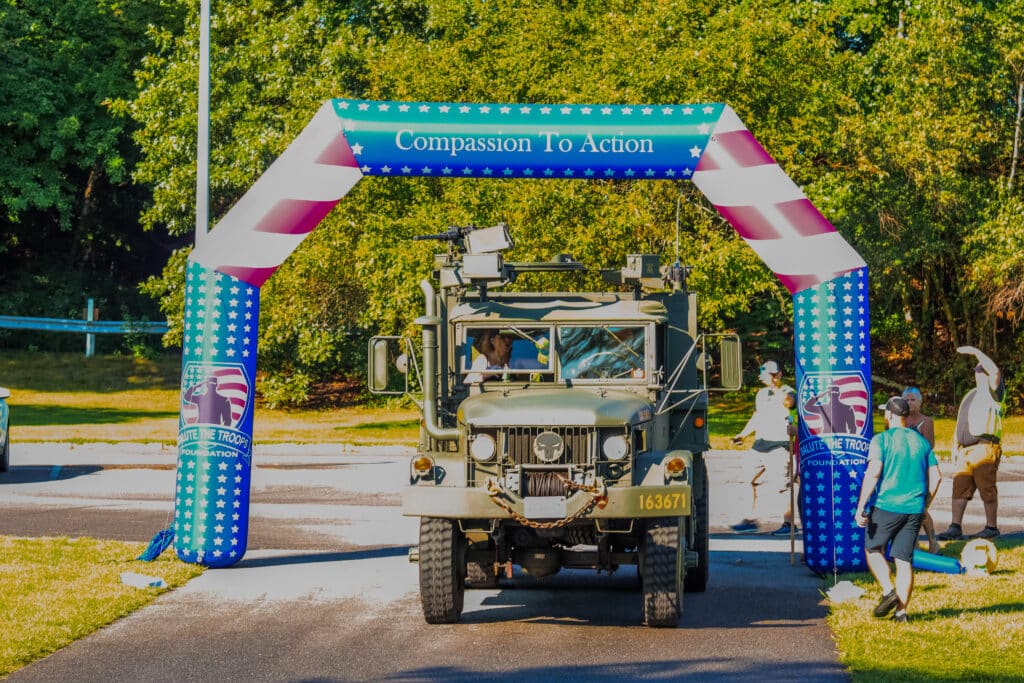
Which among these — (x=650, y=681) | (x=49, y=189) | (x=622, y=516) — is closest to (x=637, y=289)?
(x=622, y=516)

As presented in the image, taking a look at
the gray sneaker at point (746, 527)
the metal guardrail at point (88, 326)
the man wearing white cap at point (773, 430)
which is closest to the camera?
the man wearing white cap at point (773, 430)

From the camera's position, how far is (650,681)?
31.3 ft

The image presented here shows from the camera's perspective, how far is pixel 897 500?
11.5m

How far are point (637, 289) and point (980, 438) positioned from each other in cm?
496

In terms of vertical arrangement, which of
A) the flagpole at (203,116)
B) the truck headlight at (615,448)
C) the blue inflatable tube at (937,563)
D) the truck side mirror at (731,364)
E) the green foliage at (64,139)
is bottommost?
the blue inflatable tube at (937,563)

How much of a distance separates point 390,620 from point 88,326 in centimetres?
3633

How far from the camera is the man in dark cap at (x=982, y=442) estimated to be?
52.2 feet

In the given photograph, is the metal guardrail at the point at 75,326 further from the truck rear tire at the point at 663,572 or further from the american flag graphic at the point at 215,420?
the truck rear tire at the point at 663,572

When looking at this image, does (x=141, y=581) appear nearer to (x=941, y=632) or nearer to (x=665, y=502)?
(x=665, y=502)

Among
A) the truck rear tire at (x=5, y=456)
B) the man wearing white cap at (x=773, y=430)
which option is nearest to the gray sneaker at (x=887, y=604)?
the man wearing white cap at (x=773, y=430)

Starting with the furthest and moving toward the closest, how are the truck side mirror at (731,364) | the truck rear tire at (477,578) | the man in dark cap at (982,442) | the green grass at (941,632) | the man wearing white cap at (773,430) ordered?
the man wearing white cap at (773,430)
the man in dark cap at (982,442)
the truck rear tire at (477,578)
the truck side mirror at (731,364)
the green grass at (941,632)

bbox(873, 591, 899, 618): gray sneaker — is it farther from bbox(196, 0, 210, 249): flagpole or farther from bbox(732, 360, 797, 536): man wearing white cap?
bbox(196, 0, 210, 249): flagpole

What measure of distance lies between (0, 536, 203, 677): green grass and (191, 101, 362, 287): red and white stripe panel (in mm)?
3018

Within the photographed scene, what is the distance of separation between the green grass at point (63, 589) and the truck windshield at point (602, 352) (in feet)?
13.7
